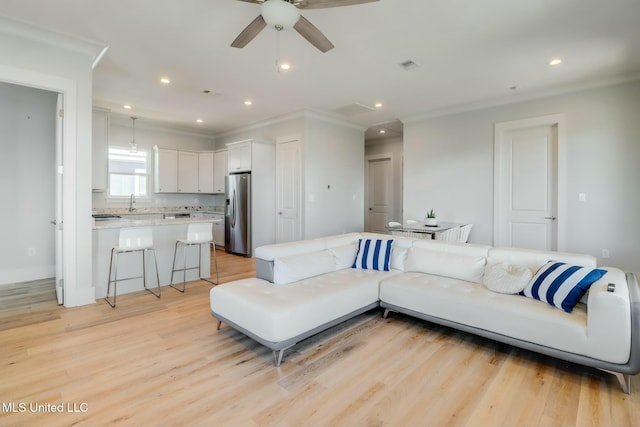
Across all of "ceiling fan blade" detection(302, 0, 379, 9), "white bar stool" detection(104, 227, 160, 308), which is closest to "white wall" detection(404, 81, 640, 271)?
"ceiling fan blade" detection(302, 0, 379, 9)

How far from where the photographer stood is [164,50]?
338 centimetres

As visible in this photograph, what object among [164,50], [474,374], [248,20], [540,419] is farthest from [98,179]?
[540,419]

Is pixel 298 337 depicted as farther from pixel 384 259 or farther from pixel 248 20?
pixel 248 20

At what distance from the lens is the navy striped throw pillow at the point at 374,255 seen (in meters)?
3.34

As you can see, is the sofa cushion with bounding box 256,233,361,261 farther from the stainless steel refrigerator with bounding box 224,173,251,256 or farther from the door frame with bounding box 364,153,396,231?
the door frame with bounding box 364,153,396,231

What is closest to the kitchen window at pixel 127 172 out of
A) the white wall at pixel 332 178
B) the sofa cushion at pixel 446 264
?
the white wall at pixel 332 178

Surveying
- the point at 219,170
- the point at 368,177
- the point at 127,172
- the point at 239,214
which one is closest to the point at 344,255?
the point at 239,214

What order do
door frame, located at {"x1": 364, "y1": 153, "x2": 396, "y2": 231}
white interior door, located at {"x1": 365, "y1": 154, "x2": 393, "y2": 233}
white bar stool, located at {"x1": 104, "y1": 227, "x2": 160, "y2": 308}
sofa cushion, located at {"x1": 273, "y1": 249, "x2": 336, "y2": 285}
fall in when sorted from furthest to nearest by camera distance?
white interior door, located at {"x1": 365, "y1": 154, "x2": 393, "y2": 233} → door frame, located at {"x1": 364, "y1": 153, "x2": 396, "y2": 231} → white bar stool, located at {"x1": 104, "y1": 227, "x2": 160, "y2": 308} → sofa cushion, located at {"x1": 273, "y1": 249, "x2": 336, "y2": 285}

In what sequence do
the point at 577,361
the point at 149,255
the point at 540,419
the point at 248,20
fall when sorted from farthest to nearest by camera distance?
the point at 149,255, the point at 248,20, the point at 577,361, the point at 540,419

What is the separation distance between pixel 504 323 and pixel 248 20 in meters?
3.34

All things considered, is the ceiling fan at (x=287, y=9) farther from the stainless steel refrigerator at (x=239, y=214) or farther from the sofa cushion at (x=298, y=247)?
the stainless steel refrigerator at (x=239, y=214)

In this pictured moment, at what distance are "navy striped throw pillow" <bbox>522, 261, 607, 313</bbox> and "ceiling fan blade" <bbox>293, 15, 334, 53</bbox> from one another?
250 cm

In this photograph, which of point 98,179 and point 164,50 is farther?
point 98,179

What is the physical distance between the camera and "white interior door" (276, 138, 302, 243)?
231 inches
